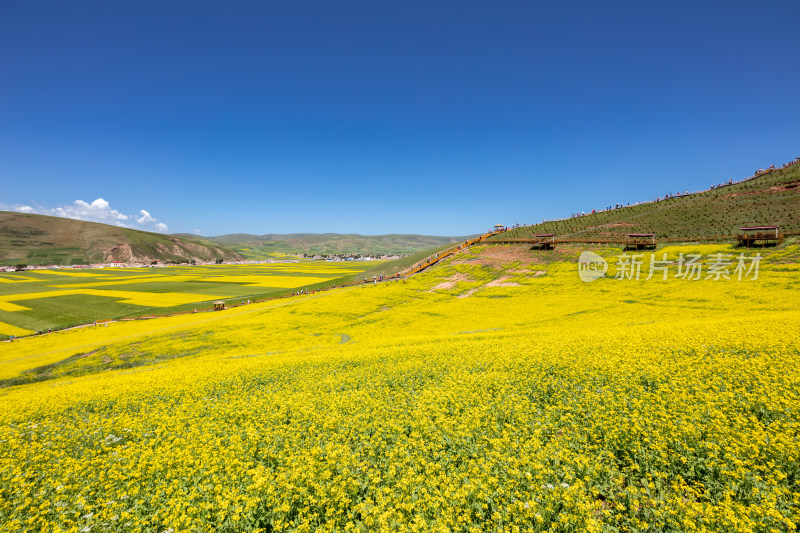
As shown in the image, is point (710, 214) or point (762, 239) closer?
point (762, 239)

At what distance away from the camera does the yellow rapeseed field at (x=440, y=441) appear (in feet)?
22.7

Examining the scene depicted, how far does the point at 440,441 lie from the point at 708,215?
272 feet

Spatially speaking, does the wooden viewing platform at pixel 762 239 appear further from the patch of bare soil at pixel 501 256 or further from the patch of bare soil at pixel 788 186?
the patch of bare soil at pixel 788 186

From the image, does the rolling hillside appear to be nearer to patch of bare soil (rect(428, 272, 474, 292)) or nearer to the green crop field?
patch of bare soil (rect(428, 272, 474, 292))

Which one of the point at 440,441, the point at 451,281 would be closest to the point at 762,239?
the point at 451,281

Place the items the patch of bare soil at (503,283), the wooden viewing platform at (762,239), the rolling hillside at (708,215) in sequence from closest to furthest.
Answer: the wooden viewing platform at (762,239)
the patch of bare soil at (503,283)
the rolling hillside at (708,215)

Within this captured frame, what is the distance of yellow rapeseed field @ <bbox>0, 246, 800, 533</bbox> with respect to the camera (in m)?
6.92

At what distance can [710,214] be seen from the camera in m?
62.8

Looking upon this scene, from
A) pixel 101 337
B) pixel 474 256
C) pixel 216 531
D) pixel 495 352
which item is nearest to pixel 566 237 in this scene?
pixel 474 256

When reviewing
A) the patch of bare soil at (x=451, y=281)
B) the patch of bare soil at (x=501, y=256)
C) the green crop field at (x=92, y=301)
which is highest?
the patch of bare soil at (x=501, y=256)

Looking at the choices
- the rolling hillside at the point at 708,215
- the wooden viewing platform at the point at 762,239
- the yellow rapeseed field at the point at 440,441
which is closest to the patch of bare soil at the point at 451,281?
the rolling hillside at the point at 708,215

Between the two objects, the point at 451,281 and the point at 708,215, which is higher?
the point at 708,215

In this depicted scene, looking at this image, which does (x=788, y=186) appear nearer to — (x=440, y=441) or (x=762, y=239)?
(x=762, y=239)

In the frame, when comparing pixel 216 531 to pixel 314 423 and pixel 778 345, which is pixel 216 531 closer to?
pixel 314 423
